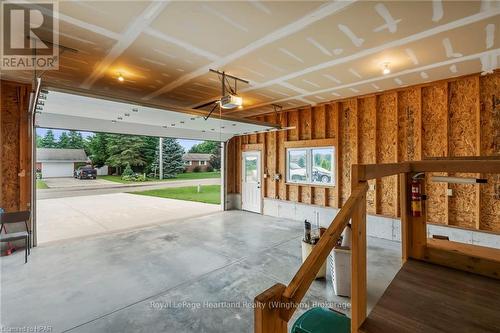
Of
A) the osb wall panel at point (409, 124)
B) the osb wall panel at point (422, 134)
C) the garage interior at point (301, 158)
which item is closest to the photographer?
the garage interior at point (301, 158)

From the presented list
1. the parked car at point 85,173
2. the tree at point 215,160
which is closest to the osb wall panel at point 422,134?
the parked car at point 85,173

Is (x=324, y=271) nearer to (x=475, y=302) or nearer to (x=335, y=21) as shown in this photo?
(x=475, y=302)

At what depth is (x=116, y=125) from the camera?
6.42 meters

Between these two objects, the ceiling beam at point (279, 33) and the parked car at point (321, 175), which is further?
the parked car at point (321, 175)

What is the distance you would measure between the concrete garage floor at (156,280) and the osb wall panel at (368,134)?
1.23 metres

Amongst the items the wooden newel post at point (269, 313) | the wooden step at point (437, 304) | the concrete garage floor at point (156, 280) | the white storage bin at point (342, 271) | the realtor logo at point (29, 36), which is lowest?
the concrete garage floor at point (156, 280)

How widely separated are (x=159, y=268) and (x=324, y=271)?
2803mm

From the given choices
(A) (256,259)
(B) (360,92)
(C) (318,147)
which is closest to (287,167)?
(C) (318,147)

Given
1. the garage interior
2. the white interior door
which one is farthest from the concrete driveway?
the white interior door

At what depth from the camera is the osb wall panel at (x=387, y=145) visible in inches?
216

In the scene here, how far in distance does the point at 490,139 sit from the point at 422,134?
1.06 metres

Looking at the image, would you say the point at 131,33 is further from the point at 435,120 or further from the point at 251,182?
the point at 251,182

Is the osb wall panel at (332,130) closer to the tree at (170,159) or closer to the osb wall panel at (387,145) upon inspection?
the osb wall panel at (387,145)

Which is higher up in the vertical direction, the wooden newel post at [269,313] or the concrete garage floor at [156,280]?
the wooden newel post at [269,313]
